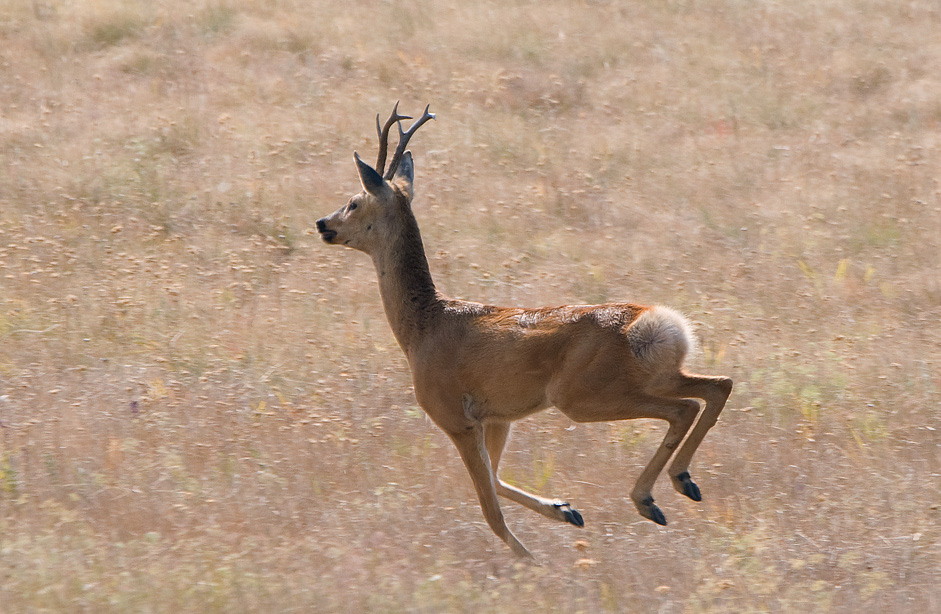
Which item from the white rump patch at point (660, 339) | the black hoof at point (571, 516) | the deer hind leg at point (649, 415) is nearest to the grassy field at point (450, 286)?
the black hoof at point (571, 516)

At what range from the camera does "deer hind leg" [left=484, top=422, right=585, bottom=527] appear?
254 inches

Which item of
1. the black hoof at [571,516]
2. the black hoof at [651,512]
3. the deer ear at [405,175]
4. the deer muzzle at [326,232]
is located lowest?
the black hoof at [571,516]

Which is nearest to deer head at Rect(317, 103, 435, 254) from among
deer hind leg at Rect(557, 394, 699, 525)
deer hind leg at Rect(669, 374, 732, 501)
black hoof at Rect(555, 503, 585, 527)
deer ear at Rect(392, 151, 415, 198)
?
deer ear at Rect(392, 151, 415, 198)

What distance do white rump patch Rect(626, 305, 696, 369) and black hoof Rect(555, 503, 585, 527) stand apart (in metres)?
0.94

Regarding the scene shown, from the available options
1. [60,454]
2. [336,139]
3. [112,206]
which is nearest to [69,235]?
[112,206]

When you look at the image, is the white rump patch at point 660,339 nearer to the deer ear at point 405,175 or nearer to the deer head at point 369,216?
the deer head at point 369,216

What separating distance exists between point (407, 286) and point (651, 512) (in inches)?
78.6

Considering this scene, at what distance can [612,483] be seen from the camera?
7090mm

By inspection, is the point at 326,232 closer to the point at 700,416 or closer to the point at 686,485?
the point at 700,416

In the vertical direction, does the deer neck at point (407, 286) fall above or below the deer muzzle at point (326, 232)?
below

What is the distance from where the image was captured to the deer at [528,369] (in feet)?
20.2

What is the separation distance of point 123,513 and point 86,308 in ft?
11.7

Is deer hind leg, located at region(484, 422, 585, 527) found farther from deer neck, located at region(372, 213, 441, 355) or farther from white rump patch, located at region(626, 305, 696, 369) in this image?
white rump patch, located at region(626, 305, 696, 369)

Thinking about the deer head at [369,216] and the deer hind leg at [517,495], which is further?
the deer head at [369,216]
